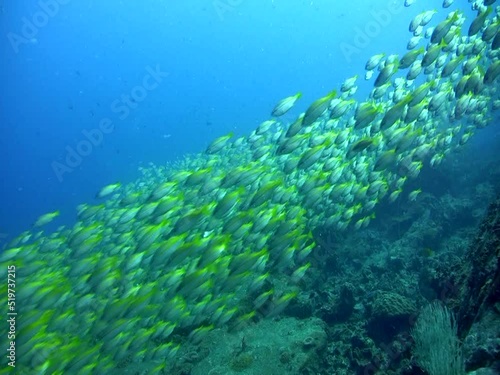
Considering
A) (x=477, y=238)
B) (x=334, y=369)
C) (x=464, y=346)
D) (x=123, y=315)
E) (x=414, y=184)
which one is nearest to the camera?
(x=464, y=346)

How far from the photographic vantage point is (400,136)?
7.16 m

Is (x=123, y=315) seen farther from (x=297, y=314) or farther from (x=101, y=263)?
(x=297, y=314)

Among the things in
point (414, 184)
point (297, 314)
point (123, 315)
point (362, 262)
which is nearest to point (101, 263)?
point (123, 315)

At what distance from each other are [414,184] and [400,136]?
27.8 feet

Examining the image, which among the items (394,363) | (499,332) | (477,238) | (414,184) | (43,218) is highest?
(43,218)

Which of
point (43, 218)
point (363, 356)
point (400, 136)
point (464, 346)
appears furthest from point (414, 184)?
point (43, 218)

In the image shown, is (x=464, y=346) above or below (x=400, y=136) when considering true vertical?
below

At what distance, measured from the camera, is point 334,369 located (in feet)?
20.8

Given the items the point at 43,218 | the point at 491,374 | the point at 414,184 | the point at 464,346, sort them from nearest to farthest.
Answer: the point at 491,374, the point at 464,346, the point at 43,218, the point at 414,184

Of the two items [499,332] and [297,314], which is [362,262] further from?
[499,332]

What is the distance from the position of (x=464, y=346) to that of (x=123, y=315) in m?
4.82

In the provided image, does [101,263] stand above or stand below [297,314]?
above

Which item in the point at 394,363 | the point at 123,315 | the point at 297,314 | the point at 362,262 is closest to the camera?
the point at 394,363

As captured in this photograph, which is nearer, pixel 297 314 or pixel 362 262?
pixel 297 314
